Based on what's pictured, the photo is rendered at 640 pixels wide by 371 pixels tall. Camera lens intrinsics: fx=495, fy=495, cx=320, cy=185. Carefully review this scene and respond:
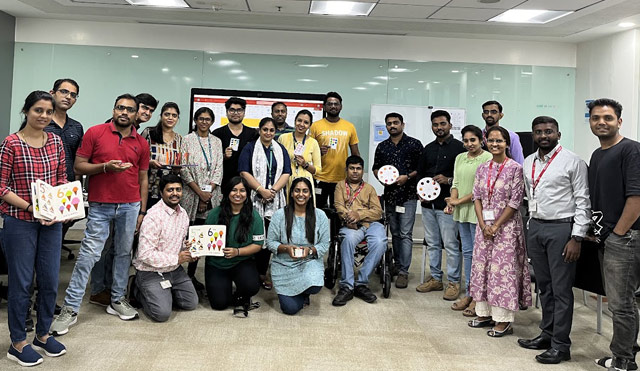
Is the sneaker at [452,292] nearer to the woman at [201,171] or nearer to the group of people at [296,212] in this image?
the group of people at [296,212]

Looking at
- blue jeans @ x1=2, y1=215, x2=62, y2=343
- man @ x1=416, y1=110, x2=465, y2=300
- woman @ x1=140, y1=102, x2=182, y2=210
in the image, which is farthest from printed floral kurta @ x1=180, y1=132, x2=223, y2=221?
man @ x1=416, y1=110, x2=465, y2=300

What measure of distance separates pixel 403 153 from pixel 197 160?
1947 mm

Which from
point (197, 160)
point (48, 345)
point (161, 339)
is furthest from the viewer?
point (197, 160)

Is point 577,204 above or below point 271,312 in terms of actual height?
above

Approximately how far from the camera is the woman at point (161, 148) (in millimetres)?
3951

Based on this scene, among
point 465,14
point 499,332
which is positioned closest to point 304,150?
point 499,332

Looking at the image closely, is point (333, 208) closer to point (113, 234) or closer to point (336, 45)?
point (113, 234)

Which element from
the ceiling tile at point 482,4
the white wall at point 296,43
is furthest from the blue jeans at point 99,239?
the white wall at point 296,43

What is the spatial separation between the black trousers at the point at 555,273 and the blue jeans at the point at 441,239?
1.20 m

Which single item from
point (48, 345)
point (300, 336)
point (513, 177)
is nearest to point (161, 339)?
point (48, 345)

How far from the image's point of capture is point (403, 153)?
4.80 m

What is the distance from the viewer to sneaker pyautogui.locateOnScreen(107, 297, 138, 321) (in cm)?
355

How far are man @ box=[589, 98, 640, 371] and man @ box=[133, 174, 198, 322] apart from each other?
109 inches

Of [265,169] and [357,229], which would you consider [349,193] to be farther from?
[265,169]
